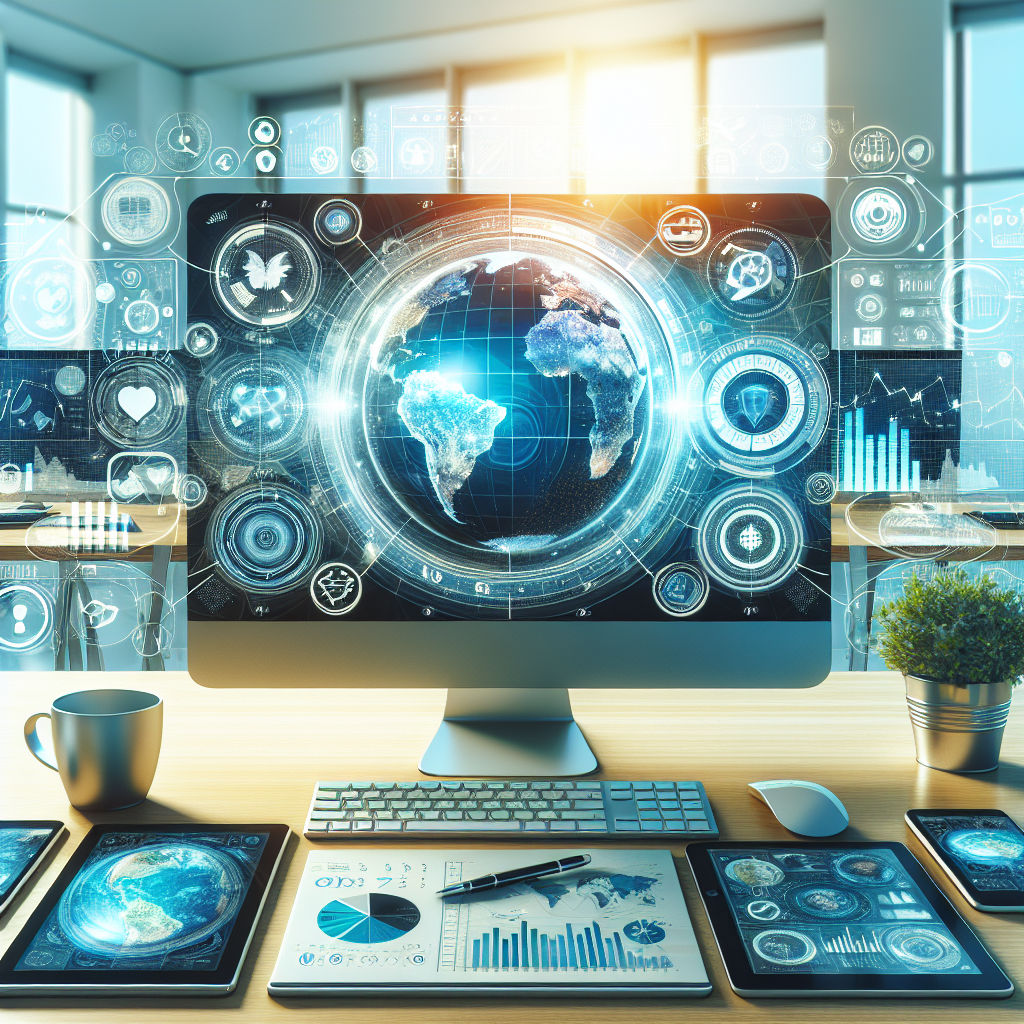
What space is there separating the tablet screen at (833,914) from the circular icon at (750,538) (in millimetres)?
261

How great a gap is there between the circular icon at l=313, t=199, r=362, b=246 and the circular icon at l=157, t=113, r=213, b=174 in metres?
0.32

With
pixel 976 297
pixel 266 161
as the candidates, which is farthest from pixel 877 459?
pixel 266 161

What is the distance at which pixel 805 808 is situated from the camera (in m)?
0.66

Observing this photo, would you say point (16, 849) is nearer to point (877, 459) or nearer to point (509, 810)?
point (509, 810)

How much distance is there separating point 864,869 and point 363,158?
931 mm

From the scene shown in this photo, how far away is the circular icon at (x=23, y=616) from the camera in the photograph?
108 cm

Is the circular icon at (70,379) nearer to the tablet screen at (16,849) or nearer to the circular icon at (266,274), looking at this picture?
the circular icon at (266,274)

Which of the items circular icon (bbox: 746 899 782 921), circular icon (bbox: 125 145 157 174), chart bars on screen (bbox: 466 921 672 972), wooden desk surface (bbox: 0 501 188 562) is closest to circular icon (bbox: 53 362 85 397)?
wooden desk surface (bbox: 0 501 188 562)

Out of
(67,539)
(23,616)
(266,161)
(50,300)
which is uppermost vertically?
(266,161)

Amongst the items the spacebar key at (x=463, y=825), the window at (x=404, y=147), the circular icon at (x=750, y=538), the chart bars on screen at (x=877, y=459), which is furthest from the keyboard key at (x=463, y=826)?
the window at (x=404, y=147)

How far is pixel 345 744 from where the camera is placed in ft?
2.75

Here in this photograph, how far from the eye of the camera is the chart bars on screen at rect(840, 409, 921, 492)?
3.25ft

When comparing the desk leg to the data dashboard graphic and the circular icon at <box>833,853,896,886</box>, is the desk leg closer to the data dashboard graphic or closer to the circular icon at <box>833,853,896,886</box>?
the data dashboard graphic

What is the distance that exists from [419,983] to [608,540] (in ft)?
1.43
